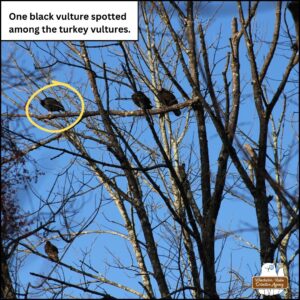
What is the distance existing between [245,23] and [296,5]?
2614 mm

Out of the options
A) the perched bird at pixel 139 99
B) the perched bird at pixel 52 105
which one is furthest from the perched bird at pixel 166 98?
the perched bird at pixel 52 105

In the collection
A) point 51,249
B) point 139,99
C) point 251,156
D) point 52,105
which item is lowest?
point 51,249

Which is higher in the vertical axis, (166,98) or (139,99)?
(166,98)

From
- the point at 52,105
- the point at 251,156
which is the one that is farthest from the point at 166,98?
the point at 251,156

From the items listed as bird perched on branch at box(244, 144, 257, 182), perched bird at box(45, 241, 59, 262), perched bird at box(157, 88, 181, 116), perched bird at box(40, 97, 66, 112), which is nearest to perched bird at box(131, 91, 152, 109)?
perched bird at box(157, 88, 181, 116)

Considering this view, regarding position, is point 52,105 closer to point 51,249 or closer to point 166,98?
point 166,98

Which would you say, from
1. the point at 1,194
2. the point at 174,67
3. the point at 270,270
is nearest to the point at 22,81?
the point at 1,194

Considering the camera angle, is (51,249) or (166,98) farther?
(166,98)

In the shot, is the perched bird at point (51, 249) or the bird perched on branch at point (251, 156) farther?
the perched bird at point (51, 249)

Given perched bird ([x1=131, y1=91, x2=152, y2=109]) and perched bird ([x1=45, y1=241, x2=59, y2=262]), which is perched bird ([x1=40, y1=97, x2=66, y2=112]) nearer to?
perched bird ([x1=131, y1=91, x2=152, y2=109])

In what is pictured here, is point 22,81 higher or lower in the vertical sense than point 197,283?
higher

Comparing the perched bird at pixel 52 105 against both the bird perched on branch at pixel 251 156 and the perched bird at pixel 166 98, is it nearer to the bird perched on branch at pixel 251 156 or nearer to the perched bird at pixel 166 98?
the perched bird at pixel 166 98

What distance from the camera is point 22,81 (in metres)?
5.15

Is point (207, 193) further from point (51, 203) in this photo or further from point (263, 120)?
point (51, 203)
